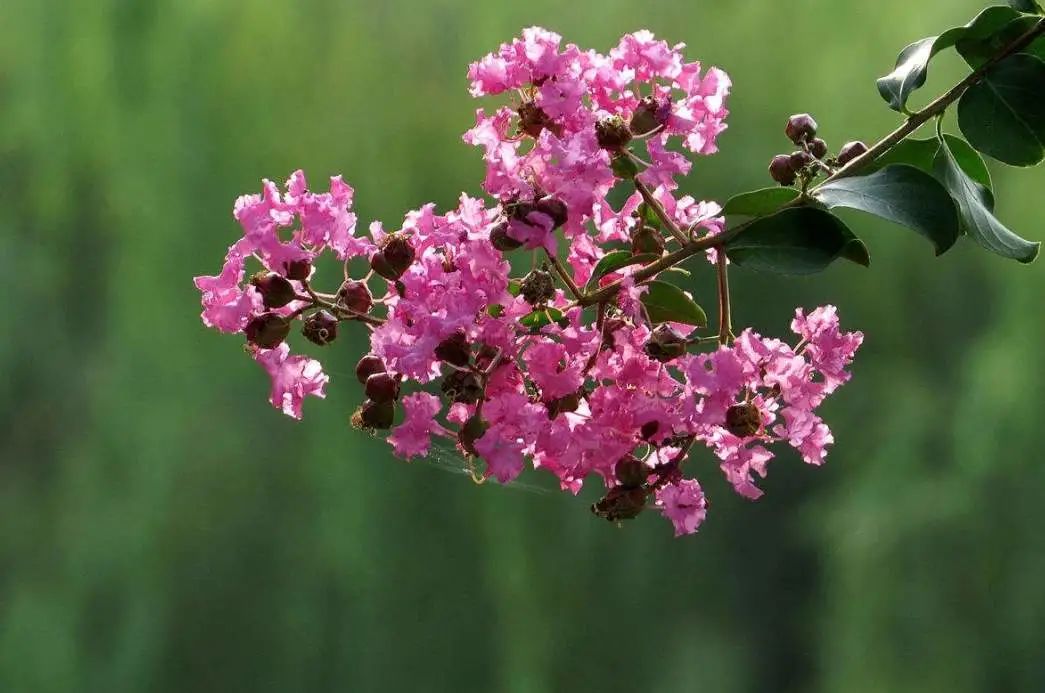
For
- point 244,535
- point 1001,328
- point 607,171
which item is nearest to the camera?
point 607,171

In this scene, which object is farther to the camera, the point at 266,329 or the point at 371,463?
the point at 371,463

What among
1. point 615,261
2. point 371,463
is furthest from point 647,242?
point 371,463

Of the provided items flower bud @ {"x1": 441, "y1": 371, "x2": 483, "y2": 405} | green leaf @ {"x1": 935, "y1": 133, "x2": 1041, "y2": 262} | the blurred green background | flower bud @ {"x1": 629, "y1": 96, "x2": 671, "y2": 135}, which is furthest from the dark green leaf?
the blurred green background

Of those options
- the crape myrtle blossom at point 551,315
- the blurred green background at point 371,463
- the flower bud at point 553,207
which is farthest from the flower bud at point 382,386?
the blurred green background at point 371,463

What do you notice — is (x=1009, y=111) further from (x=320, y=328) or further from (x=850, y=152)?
(x=320, y=328)

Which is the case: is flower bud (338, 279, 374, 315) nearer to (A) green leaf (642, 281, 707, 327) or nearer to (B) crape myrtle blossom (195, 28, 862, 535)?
(B) crape myrtle blossom (195, 28, 862, 535)

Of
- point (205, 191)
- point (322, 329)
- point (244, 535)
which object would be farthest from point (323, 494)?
point (322, 329)

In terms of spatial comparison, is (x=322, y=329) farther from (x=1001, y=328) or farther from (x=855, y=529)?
(x=1001, y=328)
